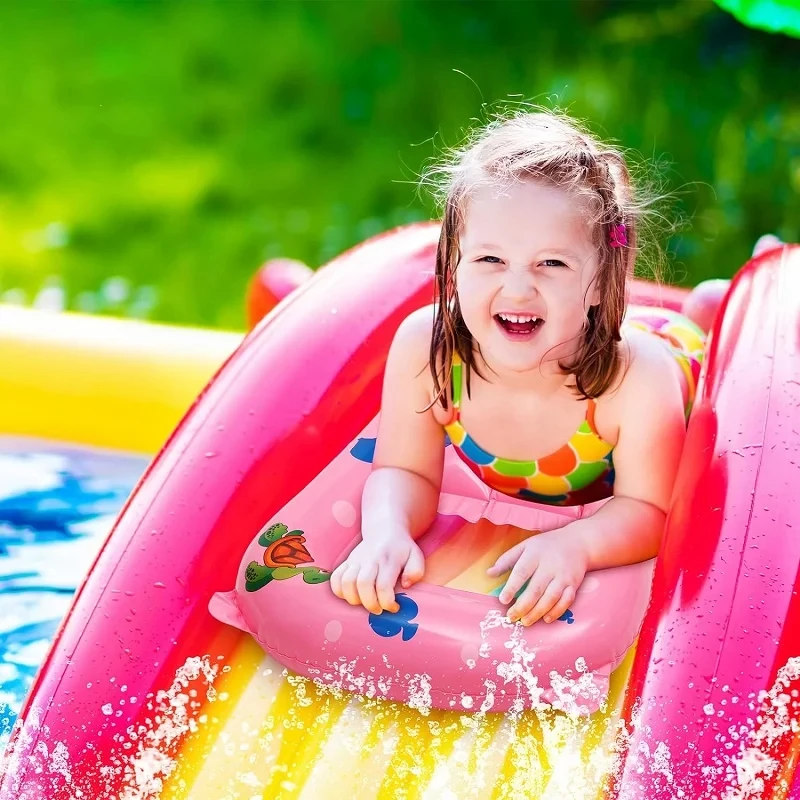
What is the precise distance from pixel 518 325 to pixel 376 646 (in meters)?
0.41

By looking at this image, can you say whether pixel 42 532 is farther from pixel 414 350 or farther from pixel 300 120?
pixel 300 120

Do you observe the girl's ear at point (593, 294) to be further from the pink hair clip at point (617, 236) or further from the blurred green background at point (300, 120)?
the blurred green background at point (300, 120)

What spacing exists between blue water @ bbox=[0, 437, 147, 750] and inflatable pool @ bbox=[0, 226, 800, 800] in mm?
319

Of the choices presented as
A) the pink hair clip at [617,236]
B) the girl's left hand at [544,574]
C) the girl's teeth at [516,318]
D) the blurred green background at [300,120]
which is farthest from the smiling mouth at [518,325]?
the blurred green background at [300,120]

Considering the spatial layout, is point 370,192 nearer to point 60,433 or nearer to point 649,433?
point 60,433

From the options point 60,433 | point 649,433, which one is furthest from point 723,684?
point 60,433

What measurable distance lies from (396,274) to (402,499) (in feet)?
1.68

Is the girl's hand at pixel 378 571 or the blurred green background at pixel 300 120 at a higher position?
the blurred green background at pixel 300 120

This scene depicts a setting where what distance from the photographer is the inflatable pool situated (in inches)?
50.9

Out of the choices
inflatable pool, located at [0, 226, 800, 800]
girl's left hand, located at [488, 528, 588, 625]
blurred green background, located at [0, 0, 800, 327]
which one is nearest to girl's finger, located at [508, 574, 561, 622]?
girl's left hand, located at [488, 528, 588, 625]

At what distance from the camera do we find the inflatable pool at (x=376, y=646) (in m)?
1.29

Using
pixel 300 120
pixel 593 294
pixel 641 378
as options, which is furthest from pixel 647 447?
pixel 300 120

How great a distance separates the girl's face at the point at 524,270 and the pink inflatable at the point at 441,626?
26 centimetres

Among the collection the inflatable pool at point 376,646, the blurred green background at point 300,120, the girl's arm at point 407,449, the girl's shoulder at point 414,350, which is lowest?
the inflatable pool at point 376,646
